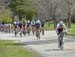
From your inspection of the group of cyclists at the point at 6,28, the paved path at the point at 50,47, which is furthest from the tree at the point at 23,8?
the paved path at the point at 50,47

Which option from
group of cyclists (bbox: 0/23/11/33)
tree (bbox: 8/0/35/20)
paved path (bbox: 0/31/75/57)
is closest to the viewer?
paved path (bbox: 0/31/75/57)

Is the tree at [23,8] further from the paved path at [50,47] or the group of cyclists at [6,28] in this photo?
the paved path at [50,47]

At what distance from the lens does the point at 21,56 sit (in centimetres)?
2195

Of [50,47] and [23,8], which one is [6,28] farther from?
[50,47]

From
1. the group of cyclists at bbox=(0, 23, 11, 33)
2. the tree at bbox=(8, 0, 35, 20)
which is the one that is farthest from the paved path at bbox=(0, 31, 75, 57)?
the tree at bbox=(8, 0, 35, 20)

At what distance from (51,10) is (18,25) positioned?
1477 inches

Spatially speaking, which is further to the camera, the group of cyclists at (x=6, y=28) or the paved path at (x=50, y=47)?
the group of cyclists at (x=6, y=28)

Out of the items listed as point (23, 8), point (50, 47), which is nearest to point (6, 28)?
point (23, 8)

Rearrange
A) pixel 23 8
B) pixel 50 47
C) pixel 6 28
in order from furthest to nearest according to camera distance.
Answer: pixel 23 8 < pixel 6 28 < pixel 50 47

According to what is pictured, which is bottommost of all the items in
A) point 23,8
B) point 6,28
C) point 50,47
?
point 6,28

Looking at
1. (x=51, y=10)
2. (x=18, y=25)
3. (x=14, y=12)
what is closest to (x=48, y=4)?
(x=51, y=10)

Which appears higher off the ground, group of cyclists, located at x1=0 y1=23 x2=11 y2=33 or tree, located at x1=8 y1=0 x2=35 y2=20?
tree, located at x1=8 y1=0 x2=35 y2=20

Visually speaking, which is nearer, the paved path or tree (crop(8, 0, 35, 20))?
the paved path

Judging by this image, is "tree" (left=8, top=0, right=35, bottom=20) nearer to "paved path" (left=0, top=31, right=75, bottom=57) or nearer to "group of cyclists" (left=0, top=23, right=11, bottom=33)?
"group of cyclists" (left=0, top=23, right=11, bottom=33)
